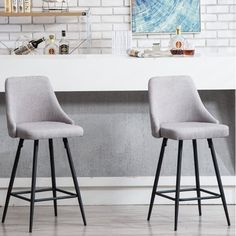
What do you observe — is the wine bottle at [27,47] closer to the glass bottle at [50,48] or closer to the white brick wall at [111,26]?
the glass bottle at [50,48]

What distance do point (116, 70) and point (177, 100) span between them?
1.58ft

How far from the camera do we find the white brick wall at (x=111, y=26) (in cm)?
592

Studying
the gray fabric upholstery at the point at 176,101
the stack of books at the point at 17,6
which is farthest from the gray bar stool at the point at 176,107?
the stack of books at the point at 17,6

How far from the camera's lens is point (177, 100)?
4953 mm

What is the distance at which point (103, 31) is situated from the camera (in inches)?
235

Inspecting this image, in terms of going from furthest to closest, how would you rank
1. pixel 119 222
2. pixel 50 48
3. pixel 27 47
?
pixel 50 48 < pixel 27 47 < pixel 119 222

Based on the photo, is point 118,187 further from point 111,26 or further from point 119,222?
point 111,26

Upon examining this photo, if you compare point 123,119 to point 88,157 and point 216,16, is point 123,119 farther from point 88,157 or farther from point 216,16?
point 216,16

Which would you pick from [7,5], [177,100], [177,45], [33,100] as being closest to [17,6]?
[7,5]

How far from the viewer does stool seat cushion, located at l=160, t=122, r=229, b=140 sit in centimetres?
448

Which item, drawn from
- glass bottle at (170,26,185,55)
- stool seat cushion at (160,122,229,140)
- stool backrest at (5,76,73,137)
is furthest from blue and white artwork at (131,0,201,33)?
stool seat cushion at (160,122,229,140)

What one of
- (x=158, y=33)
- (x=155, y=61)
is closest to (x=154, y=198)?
(x=155, y=61)

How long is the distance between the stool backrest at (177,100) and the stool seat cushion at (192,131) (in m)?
0.25

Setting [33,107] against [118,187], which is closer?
[33,107]
